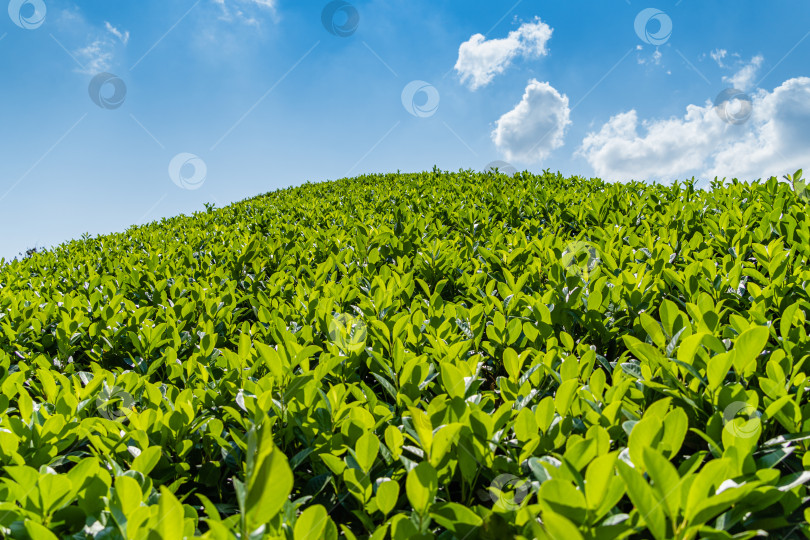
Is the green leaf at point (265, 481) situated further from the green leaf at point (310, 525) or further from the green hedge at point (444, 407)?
the green leaf at point (310, 525)

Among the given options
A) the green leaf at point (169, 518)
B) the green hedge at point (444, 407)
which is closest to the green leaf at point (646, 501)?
the green hedge at point (444, 407)

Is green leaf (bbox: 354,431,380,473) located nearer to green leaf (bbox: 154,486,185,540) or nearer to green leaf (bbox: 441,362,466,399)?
green leaf (bbox: 441,362,466,399)

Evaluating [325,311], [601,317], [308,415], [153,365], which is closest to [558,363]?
[601,317]

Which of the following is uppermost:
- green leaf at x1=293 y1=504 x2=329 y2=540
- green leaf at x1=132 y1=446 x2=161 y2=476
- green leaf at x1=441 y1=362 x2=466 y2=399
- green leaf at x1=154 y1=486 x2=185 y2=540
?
green leaf at x1=441 y1=362 x2=466 y2=399

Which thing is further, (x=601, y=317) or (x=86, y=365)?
(x=86, y=365)

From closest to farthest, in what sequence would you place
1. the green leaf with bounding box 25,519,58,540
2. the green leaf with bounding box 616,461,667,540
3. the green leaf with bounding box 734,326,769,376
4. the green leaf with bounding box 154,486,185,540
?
the green leaf with bounding box 154,486,185,540, the green leaf with bounding box 616,461,667,540, the green leaf with bounding box 25,519,58,540, the green leaf with bounding box 734,326,769,376

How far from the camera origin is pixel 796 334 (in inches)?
77.5

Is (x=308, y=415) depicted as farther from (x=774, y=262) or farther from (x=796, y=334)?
(x=774, y=262)

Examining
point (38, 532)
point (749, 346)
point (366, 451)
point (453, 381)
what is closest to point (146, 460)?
point (38, 532)

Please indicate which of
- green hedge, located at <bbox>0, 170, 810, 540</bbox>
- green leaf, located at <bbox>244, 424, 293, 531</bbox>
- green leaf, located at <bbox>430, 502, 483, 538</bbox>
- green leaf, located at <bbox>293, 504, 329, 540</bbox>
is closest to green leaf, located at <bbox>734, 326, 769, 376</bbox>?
green hedge, located at <bbox>0, 170, 810, 540</bbox>

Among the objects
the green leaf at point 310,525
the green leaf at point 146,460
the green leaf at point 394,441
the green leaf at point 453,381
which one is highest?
the green leaf at point 453,381

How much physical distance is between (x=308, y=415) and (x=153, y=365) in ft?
4.42

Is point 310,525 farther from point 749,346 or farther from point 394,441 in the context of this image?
point 749,346

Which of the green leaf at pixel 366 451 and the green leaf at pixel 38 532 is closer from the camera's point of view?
the green leaf at pixel 38 532
